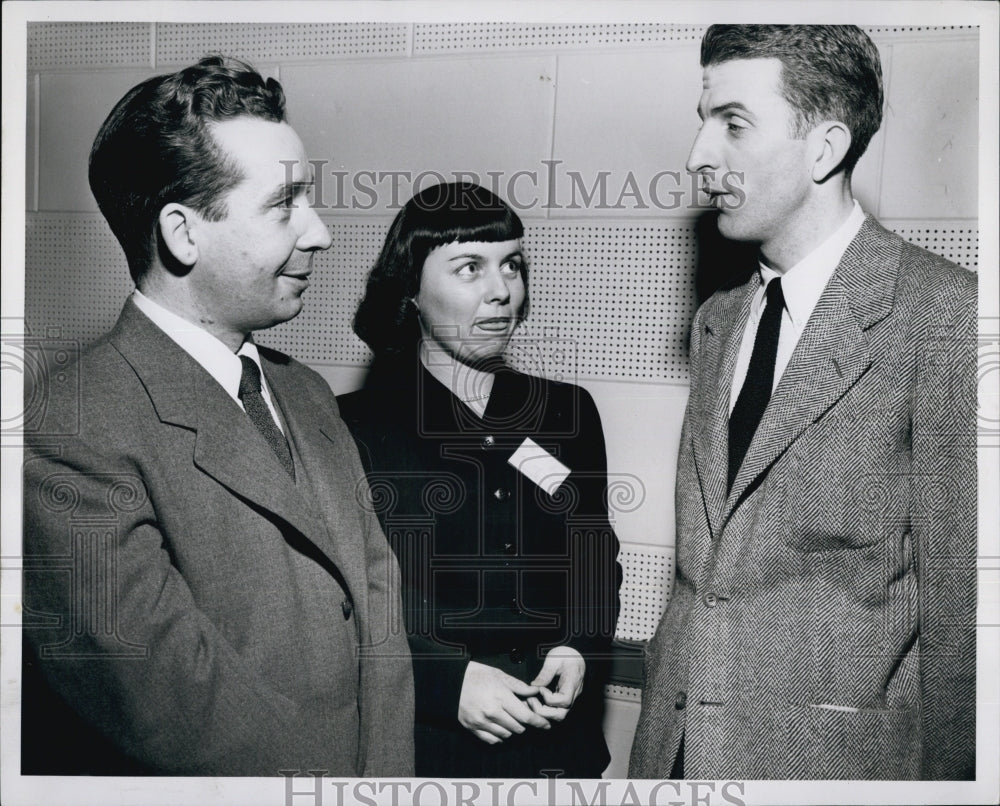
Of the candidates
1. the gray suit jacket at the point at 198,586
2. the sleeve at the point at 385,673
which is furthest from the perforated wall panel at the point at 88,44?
the sleeve at the point at 385,673

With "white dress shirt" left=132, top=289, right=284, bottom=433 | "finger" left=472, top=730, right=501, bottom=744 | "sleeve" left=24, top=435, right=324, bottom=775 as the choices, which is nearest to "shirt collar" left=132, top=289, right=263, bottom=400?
"white dress shirt" left=132, top=289, right=284, bottom=433

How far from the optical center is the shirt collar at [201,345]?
6.16ft

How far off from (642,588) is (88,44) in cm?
174

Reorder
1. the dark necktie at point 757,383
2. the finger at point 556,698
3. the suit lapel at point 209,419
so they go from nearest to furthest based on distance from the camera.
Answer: the suit lapel at point 209,419 → the dark necktie at point 757,383 → the finger at point 556,698

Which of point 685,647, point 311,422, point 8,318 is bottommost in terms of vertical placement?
point 685,647

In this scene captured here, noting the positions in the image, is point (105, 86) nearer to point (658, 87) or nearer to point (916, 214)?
point (658, 87)

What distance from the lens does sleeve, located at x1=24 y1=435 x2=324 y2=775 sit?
1841 mm

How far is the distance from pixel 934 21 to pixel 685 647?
147 cm

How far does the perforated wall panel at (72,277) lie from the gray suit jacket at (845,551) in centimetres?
135

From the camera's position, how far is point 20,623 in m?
2.04

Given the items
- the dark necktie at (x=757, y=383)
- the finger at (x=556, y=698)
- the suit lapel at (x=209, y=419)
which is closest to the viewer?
the suit lapel at (x=209, y=419)

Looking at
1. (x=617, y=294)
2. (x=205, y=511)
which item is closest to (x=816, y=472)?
(x=617, y=294)

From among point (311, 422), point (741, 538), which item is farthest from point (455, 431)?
point (741, 538)

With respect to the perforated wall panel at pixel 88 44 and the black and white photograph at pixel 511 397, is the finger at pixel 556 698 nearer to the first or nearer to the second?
the black and white photograph at pixel 511 397
